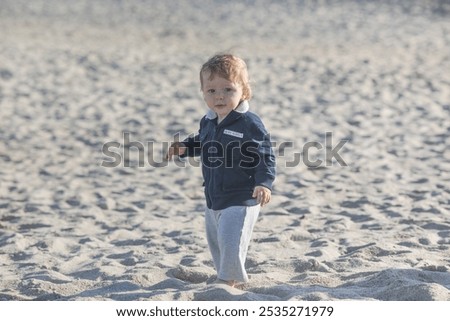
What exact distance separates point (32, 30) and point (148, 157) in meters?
9.26

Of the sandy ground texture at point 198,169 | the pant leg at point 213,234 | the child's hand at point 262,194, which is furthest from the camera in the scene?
the sandy ground texture at point 198,169

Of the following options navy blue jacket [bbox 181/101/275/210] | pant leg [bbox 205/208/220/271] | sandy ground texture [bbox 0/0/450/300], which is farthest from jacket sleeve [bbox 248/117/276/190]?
sandy ground texture [bbox 0/0/450/300]

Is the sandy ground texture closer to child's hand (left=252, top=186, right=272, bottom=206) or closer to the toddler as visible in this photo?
the toddler

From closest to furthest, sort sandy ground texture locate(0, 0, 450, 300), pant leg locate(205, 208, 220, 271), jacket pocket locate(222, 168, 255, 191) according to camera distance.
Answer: jacket pocket locate(222, 168, 255, 191) → pant leg locate(205, 208, 220, 271) → sandy ground texture locate(0, 0, 450, 300)

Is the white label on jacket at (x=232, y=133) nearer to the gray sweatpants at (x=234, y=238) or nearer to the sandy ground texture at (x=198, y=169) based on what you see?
the gray sweatpants at (x=234, y=238)

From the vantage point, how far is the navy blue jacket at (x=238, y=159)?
407cm

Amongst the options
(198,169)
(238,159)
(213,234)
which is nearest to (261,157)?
(238,159)

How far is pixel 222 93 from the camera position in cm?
411

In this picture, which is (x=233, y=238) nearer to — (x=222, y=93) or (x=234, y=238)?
(x=234, y=238)

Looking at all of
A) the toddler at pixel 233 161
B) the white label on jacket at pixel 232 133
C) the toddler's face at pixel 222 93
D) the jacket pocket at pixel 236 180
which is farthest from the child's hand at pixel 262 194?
the toddler's face at pixel 222 93

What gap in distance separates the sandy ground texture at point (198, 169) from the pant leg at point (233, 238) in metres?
0.12

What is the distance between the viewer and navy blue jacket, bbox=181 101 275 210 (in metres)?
4.07

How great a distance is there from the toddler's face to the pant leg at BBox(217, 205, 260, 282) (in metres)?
0.47

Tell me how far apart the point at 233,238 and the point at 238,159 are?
36 centimetres
